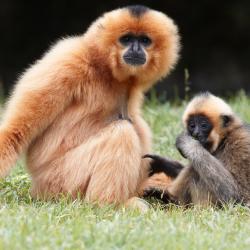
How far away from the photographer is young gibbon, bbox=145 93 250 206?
8148 millimetres

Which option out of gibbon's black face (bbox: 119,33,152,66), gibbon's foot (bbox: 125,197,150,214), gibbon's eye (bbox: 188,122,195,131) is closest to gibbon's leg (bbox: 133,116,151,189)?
gibbon's eye (bbox: 188,122,195,131)

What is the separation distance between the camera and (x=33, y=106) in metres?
7.79

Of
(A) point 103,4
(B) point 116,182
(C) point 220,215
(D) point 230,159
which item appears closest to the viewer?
(C) point 220,215

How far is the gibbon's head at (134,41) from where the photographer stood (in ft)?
27.2

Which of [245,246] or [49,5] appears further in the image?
[49,5]

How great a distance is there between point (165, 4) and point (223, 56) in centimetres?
198

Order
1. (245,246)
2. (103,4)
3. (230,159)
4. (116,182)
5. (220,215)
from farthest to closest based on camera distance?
1. (103,4)
2. (230,159)
3. (116,182)
4. (220,215)
5. (245,246)

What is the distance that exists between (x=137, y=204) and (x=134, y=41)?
5.80ft

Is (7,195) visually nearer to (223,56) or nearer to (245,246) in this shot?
(245,246)

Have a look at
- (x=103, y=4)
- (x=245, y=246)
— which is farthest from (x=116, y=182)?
(x=103, y=4)

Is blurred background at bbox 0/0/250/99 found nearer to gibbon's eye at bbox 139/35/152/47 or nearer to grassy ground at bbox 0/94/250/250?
gibbon's eye at bbox 139/35/152/47

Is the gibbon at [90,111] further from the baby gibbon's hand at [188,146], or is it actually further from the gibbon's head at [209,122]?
the gibbon's head at [209,122]

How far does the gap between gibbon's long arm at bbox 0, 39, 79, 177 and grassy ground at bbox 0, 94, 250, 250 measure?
21.3 inches

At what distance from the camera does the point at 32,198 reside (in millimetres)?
8219
